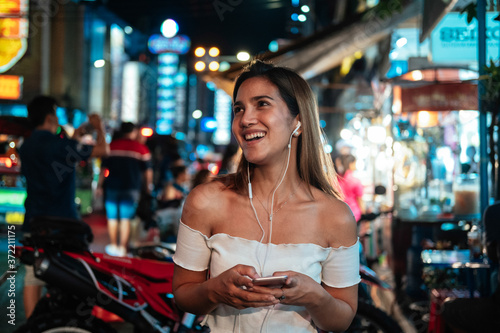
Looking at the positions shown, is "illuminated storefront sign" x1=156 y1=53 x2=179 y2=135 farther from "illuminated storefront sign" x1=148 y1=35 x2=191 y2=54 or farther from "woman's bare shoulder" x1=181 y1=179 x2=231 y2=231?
"woman's bare shoulder" x1=181 y1=179 x2=231 y2=231

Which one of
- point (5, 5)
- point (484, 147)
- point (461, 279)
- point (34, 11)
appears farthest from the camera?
point (34, 11)

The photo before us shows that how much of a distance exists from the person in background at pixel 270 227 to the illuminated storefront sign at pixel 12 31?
21093 millimetres

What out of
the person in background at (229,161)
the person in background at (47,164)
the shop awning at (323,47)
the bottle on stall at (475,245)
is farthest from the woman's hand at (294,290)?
the shop awning at (323,47)

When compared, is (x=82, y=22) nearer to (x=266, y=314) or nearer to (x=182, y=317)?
(x=182, y=317)

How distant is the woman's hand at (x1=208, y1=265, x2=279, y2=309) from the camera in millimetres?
1929

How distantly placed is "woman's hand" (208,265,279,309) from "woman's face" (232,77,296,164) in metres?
0.51

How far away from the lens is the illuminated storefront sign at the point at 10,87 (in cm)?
2344

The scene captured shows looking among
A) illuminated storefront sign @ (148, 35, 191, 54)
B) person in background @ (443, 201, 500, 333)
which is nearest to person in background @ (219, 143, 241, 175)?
person in background @ (443, 201, 500, 333)

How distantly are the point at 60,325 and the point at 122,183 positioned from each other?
5.67m

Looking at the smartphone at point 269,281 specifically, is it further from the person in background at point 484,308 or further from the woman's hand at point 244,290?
the person in background at point 484,308

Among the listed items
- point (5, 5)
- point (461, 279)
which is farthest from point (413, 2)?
point (5, 5)

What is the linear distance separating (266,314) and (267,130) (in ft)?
2.37

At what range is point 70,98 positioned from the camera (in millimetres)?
26547

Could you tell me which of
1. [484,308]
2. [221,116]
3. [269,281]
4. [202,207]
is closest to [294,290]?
[269,281]
